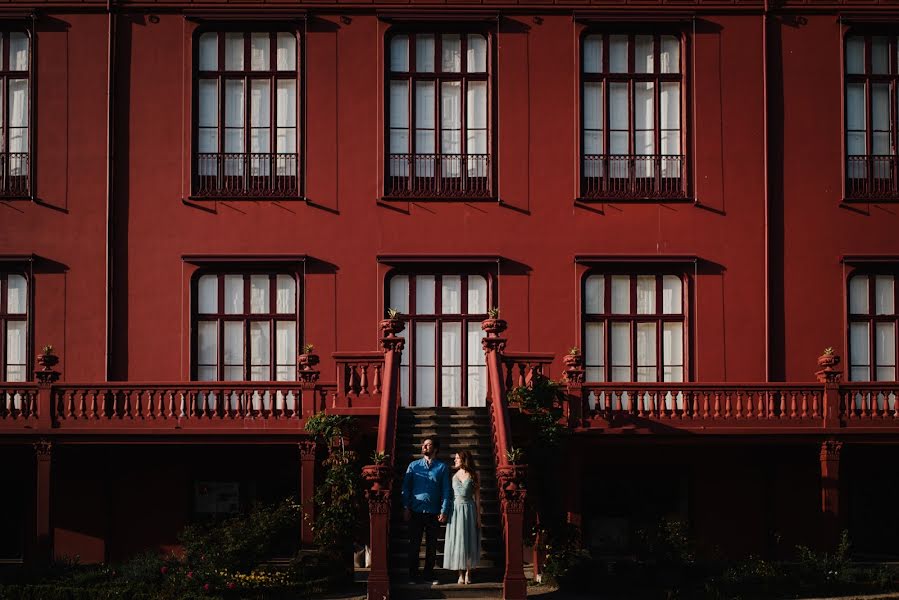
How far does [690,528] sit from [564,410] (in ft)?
14.0

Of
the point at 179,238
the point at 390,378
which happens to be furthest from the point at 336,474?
the point at 179,238

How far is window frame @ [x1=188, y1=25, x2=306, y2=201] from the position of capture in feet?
91.9

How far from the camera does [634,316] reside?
1105 inches

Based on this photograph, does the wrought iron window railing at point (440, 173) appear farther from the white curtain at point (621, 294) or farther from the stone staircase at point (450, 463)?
the stone staircase at point (450, 463)

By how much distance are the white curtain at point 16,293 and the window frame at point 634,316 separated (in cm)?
1062

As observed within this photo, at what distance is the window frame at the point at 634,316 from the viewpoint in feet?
91.7

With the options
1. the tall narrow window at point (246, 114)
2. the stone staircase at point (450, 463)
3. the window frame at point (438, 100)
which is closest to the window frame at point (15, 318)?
the tall narrow window at point (246, 114)

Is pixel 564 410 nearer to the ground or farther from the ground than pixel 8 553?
farther from the ground

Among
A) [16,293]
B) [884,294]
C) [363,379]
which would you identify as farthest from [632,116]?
[16,293]

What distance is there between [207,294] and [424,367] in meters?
4.39

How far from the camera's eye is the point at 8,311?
27797mm

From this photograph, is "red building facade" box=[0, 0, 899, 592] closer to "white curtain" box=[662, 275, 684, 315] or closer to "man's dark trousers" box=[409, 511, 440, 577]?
"white curtain" box=[662, 275, 684, 315]

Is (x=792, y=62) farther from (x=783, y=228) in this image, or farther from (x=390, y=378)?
(x=390, y=378)

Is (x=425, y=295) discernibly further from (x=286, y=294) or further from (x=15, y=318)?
(x=15, y=318)
